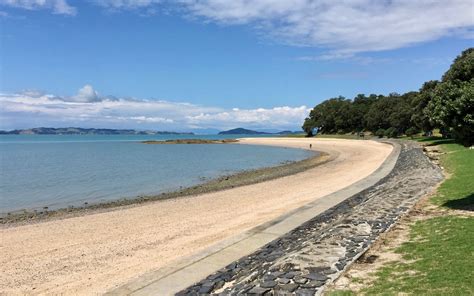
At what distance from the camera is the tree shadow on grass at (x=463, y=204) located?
39.5 ft

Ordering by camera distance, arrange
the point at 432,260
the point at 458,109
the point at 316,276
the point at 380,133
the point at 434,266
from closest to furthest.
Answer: the point at 434,266 < the point at 316,276 < the point at 432,260 < the point at 458,109 < the point at 380,133

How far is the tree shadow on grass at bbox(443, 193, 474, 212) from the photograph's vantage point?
1203cm

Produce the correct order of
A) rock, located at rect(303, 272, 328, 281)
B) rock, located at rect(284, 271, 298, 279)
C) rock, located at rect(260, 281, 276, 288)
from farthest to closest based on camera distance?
rock, located at rect(284, 271, 298, 279), rock, located at rect(303, 272, 328, 281), rock, located at rect(260, 281, 276, 288)

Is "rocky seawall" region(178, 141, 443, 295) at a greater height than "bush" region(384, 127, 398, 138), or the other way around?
"bush" region(384, 127, 398, 138)

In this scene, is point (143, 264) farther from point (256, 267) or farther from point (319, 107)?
point (319, 107)

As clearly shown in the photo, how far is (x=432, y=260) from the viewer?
764 cm

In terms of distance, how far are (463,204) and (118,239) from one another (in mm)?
11256

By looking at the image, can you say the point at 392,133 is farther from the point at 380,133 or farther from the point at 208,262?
the point at 208,262

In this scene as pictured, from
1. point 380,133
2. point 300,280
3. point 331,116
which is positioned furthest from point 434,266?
point 331,116

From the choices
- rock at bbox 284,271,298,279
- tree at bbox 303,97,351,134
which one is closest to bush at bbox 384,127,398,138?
tree at bbox 303,97,351,134


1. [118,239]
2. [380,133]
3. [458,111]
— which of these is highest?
[458,111]

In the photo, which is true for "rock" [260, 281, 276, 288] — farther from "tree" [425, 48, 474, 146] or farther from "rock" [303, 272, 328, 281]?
"tree" [425, 48, 474, 146]

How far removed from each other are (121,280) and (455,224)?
826cm

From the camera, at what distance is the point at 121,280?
952 centimetres
